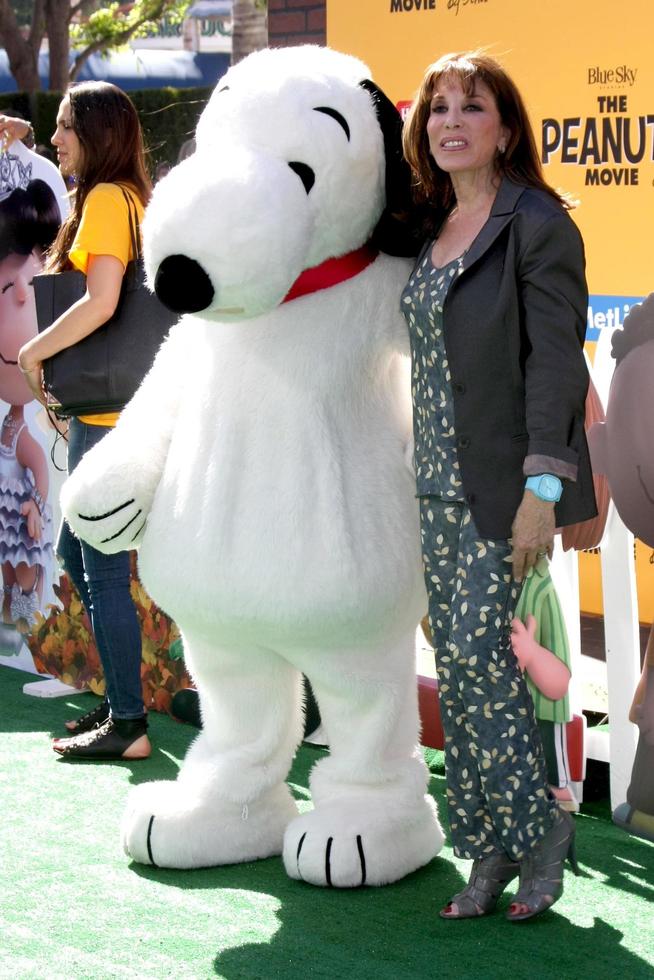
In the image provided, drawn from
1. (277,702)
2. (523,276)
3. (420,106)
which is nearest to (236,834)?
(277,702)

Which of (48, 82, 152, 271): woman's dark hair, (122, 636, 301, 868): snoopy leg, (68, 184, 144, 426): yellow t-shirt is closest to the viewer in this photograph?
(122, 636, 301, 868): snoopy leg

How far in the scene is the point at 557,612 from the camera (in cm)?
371

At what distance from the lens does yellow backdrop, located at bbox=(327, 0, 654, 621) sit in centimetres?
571

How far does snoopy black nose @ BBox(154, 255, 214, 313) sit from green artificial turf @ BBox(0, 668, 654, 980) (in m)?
1.30

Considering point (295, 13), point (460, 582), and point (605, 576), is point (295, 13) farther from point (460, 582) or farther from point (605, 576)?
point (460, 582)

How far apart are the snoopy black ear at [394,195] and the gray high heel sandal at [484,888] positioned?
52.2 inches

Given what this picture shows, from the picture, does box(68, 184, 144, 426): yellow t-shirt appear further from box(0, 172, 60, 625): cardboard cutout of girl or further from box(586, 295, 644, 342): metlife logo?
box(586, 295, 644, 342): metlife logo

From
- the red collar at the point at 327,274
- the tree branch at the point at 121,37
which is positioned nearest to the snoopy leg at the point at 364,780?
the red collar at the point at 327,274

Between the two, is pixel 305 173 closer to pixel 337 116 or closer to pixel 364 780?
pixel 337 116

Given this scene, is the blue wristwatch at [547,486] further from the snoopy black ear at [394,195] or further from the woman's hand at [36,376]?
the woman's hand at [36,376]

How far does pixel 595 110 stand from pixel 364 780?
3556mm

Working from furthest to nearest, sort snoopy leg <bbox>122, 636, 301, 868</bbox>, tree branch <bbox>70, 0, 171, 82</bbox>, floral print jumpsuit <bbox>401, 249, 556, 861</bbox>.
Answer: tree branch <bbox>70, 0, 171, 82</bbox>, snoopy leg <bbox>122, 636, 301, 868</bbox>, floral print jumpsuit <bbox>401, 249, 556, 861</bbox>

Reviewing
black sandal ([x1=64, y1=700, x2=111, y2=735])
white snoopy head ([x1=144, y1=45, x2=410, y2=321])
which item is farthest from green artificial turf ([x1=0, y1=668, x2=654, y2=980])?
white snoopy head ([x1=144, y1=45, x2=410, y2=321])

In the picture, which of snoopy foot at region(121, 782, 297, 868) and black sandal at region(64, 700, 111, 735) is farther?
black sandal at region(64, 700, 111, 735)
